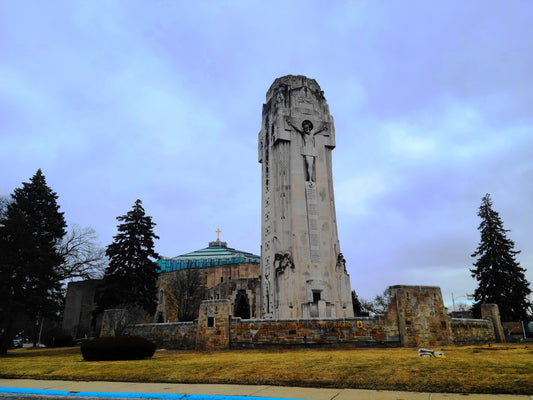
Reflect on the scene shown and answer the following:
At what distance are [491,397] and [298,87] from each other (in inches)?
1293

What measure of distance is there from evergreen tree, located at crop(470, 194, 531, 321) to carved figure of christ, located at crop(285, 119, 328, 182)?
19786 mm

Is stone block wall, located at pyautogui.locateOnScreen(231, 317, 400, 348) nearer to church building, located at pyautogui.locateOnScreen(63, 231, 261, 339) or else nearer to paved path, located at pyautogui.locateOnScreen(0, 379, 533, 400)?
paved path, located at pyautogui.locateOnScreen(0, 379, 533, 400)

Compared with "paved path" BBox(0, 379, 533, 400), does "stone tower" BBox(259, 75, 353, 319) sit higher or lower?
higher

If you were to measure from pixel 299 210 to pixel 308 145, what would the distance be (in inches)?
250

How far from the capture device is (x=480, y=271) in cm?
3822

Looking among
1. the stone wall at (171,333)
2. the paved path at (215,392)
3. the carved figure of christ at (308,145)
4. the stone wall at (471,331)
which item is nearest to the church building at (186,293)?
the carved figure of christ at (308,145)

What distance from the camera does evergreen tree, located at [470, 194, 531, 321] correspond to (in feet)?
116

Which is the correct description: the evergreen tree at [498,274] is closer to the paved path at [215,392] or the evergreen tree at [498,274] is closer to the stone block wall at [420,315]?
the stone block wall at [420,315]

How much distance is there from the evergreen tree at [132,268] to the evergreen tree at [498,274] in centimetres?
3133

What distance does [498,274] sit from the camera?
3684 cm

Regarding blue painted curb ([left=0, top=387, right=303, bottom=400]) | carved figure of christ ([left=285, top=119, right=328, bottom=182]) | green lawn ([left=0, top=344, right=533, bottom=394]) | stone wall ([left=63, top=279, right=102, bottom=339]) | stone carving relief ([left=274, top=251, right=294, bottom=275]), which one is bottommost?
blue painted curb ([left=0, top=387, right=303, bottom=400])

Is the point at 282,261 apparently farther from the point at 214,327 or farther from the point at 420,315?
the point at 420,315

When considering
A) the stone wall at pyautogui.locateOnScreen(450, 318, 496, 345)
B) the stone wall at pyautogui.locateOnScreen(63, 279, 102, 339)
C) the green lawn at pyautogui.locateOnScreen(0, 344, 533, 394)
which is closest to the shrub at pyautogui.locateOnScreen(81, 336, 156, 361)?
the green lawn at pyautogui.locateOnScreen(0, 344, 533, 394)

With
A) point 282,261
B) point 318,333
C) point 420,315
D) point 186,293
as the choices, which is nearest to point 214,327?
point 318,333
